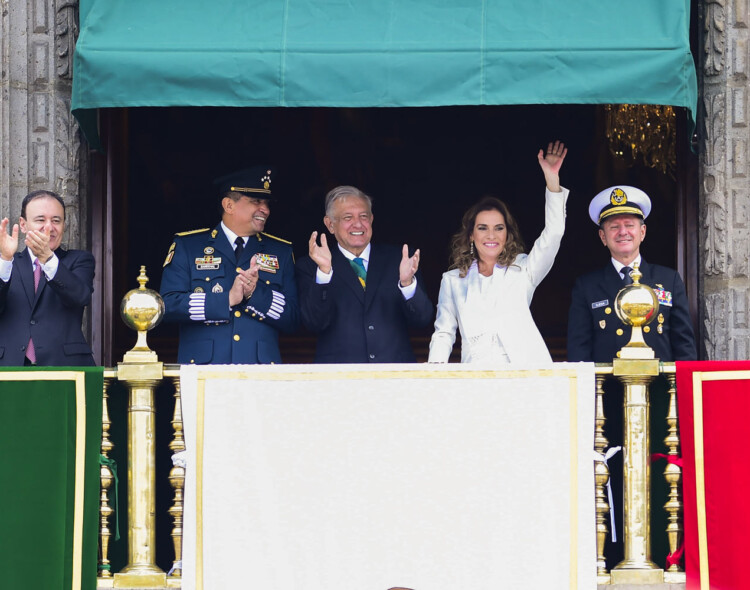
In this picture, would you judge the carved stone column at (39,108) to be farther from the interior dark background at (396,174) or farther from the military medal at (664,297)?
the military medal at (664,297)

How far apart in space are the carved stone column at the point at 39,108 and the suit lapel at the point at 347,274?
1.65 m

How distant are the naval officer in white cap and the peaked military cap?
1938 mm

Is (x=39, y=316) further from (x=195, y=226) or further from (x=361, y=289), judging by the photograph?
(x=195, y=226)

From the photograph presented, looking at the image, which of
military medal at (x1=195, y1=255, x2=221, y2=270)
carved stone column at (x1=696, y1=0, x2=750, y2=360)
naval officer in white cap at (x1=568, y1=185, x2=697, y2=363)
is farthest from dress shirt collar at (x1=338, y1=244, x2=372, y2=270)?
carved stone column at (x1=696, y1=0, x2=750, y2=360)

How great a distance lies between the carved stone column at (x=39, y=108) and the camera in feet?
28.6

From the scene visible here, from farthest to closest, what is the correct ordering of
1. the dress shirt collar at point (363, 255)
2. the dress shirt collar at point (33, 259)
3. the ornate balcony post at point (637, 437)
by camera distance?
the dress shirt collar at point (363, 255) → the dress shirt collar at point (33, 259) → the ornate balcony post at point (637, 437)

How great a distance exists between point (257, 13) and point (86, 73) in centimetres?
104

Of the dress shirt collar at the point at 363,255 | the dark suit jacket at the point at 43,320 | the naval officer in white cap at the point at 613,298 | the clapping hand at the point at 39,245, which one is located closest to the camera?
the clapping hand at the point at 39,245

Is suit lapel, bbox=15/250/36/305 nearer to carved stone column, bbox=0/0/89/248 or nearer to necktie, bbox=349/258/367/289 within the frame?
carved stone column, bbox=0/0/89/248

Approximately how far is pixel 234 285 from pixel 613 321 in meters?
2.13

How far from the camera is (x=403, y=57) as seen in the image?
324 inches

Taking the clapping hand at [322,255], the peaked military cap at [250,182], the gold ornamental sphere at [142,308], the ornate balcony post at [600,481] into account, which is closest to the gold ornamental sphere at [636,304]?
the ornate balcony post at [600,481]

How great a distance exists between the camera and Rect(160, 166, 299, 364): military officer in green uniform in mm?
8219

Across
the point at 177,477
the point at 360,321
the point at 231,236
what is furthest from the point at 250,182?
the point at 177,477
